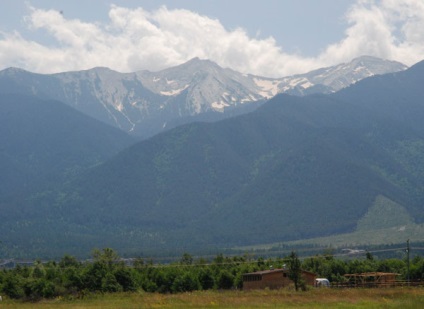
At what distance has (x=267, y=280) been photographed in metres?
138

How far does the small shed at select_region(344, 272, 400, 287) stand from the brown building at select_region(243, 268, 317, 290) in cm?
1127

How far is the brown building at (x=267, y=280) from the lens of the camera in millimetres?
137250

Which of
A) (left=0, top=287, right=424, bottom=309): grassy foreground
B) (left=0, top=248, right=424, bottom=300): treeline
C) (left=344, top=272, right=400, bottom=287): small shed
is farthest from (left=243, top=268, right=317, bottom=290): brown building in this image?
(left=0, top=287, right=424, bottom=309): grassy foreground

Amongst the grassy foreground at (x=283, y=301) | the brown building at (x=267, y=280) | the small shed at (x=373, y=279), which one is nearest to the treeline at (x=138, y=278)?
the brown building at (x=267, y=280)

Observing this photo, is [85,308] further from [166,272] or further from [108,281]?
[166,272]

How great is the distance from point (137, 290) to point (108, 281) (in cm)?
655

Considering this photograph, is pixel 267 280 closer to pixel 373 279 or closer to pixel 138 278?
pixel 373 279

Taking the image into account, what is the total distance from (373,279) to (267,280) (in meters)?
23.5

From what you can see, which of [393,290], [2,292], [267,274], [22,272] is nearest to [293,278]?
[267,274]

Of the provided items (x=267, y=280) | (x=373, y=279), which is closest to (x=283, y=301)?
(x=267, y=280)

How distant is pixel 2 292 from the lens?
13325cm

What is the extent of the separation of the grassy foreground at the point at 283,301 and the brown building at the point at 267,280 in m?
20.5

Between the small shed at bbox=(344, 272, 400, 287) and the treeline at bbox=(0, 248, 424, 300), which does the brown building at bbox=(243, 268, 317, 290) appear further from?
the small shed at bbox=(344, 272, 400, 287)

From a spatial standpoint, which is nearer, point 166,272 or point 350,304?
point 350,304
